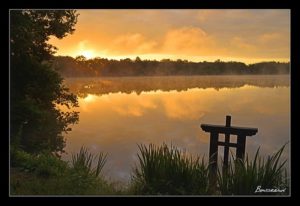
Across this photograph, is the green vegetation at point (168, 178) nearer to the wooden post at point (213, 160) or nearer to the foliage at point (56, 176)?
the foliage at point (56, 176)

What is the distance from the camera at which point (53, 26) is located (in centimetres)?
1283

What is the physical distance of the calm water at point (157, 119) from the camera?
14.8m

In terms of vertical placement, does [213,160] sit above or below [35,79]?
below

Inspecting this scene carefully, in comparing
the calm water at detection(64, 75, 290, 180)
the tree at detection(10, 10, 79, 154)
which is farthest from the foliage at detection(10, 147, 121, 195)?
the calm water at detection(64, 75, 290, 180)

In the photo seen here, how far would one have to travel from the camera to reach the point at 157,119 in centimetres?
2294

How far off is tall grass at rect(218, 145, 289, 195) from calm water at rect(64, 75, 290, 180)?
2.61 meters

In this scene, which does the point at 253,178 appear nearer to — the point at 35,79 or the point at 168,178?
the point at 168,178

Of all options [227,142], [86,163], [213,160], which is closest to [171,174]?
[213,160]

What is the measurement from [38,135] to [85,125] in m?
8.48

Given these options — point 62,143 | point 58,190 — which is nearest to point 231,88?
point 62,143

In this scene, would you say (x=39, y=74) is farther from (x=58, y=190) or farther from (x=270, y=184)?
(x=270, y=184)

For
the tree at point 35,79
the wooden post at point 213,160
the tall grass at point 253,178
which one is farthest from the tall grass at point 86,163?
the tall grass at point 253,178

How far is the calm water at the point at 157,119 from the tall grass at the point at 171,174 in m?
2.37

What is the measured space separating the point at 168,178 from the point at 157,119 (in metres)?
15.0
